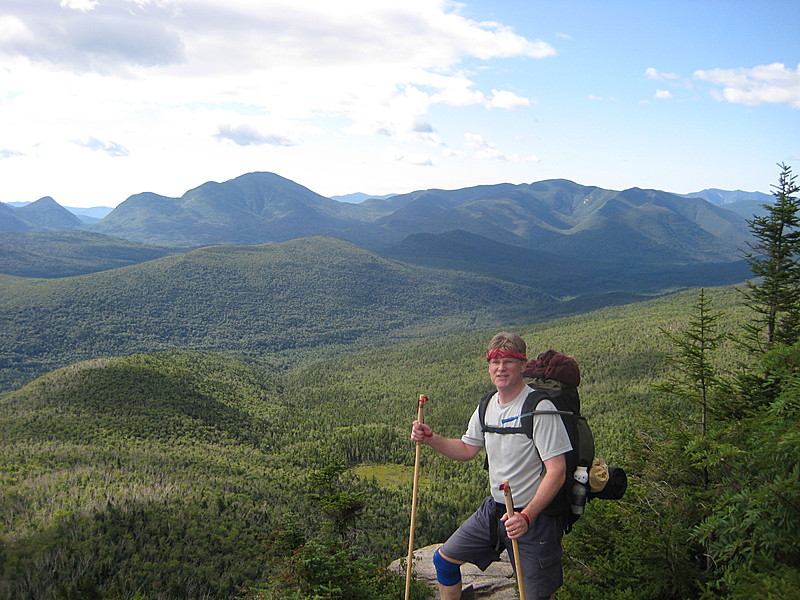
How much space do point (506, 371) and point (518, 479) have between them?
1449 mm

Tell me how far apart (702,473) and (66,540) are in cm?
2760

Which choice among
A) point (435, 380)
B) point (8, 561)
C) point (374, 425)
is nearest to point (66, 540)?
point (8, 561)

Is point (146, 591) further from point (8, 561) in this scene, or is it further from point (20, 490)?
point (20, 490)

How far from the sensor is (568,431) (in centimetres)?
694

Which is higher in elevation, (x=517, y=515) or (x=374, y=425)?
(x=517, y=515)

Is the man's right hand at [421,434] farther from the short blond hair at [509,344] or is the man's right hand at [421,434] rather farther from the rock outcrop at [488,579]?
the rock outcrop at [488,579]

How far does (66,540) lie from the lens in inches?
1005

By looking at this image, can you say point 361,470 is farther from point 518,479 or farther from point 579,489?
point 579,489

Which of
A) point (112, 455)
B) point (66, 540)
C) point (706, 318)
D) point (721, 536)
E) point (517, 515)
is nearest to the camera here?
point (517, 515)

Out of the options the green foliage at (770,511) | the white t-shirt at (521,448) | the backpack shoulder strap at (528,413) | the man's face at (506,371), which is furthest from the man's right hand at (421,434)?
the green foliage at (770,511)

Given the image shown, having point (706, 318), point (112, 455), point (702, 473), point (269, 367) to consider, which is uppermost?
point (706, 318)

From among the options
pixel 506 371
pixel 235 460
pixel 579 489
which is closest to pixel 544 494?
pixel 579 489

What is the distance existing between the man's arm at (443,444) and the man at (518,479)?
2 centimetres

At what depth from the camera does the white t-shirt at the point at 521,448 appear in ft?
22.2
